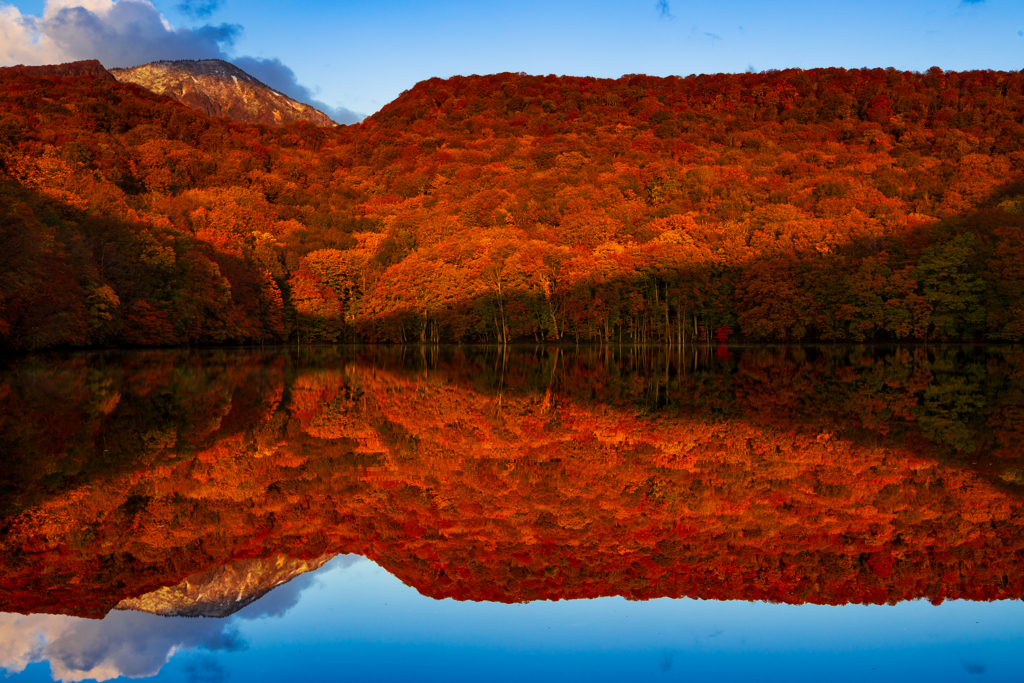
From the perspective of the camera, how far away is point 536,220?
276 feet

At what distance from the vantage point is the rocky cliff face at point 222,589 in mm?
5691

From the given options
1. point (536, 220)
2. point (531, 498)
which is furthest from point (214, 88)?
point (531, 498)

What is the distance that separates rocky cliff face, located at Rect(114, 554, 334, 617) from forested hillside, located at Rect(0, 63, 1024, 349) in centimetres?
3667

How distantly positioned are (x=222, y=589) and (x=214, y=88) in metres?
194

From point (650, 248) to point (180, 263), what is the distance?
1589 inches

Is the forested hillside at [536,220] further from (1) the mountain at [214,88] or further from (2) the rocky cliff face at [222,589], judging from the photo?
(1) the mountain at [214,88]

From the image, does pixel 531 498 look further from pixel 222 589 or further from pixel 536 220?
pixel 536 220

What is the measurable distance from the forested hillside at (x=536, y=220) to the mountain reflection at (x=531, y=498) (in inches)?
Answer: 1229

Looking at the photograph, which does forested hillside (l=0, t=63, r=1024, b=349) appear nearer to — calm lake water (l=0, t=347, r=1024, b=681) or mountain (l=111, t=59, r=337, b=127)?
calm lake water (l=0, t=347, r=1024, b=681)

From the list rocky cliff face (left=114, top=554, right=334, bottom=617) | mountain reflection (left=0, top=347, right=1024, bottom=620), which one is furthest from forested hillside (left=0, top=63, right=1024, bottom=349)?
rocky cliff face (left=114, top=554, right=334, bottom=617)

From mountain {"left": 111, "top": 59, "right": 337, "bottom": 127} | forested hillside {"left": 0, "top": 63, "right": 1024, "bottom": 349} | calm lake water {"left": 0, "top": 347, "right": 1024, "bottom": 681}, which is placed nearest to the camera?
calm lake water {"left": 0, "top": 347, "right": 1024, "bottom": 681}


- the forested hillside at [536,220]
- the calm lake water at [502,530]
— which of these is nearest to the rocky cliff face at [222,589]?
the calm lake water at [502,530]

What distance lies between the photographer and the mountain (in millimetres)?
175625

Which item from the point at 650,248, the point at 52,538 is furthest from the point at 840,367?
the point at 650,248
